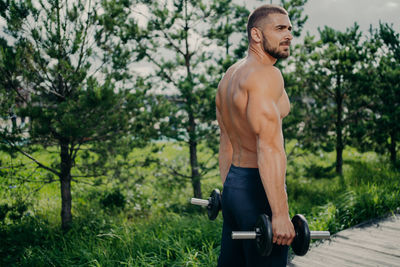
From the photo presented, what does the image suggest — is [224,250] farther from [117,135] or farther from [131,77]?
[131,77]

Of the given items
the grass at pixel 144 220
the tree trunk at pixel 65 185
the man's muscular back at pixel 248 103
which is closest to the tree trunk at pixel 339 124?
the grass at pixel 144 220

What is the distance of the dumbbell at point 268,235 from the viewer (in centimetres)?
187

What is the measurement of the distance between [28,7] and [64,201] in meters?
2.65

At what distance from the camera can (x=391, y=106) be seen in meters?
7.14

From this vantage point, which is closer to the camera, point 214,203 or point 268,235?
point 268,235

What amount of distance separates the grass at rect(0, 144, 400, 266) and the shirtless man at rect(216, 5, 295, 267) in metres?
1.51

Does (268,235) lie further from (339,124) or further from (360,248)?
(339,124)

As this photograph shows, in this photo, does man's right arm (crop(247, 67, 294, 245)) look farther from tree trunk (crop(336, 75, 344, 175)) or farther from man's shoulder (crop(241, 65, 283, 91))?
tree trunk (crop(336, 75, 344, 175))

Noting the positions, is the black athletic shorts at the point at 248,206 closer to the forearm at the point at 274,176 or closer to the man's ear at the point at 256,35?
the forearm at the point at 274,176

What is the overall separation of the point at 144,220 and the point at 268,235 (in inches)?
165

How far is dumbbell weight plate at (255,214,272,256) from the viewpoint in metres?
1.86

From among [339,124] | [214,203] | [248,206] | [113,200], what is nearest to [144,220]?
[113,200]

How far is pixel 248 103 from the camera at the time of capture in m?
2.01

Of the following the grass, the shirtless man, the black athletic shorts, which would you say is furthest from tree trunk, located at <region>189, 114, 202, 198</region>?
the black athletic shorts
